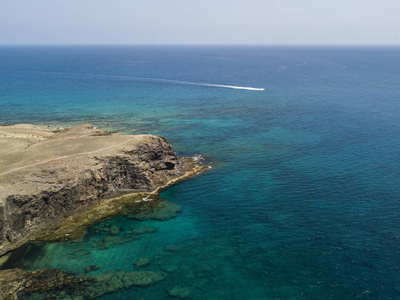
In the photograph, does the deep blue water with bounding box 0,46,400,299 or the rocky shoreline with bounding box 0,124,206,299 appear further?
the rocky shoreline with bounding box 0,124,206,299

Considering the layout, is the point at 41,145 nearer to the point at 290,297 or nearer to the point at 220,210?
the point at 220,210

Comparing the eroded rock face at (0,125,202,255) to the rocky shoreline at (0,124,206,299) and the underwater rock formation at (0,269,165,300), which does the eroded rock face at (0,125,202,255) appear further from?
the underwater rock formation at (0,269,165,300)

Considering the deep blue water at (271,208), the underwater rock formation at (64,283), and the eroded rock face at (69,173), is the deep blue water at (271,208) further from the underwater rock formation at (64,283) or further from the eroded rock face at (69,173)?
the eroded rock face at (69,173)

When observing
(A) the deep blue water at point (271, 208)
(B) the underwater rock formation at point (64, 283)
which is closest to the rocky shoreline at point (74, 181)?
(B) the underwater rock formation at point (64, 283)

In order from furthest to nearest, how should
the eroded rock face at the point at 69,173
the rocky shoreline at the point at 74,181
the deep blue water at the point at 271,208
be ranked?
1. the eroded rock face at the point at 69,173
2. the rocky shoreline at the point at 74,181
3. the deep blue water at the point at 271,208

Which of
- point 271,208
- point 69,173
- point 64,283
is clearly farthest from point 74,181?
point 271,208

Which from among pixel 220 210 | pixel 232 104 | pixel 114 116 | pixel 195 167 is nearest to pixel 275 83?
pixel 232 104

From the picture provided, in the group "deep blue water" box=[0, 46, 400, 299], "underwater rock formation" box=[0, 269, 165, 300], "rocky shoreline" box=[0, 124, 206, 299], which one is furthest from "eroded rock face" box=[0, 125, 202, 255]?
"underwater rock formation" box=[0, 269, 165, 300]
